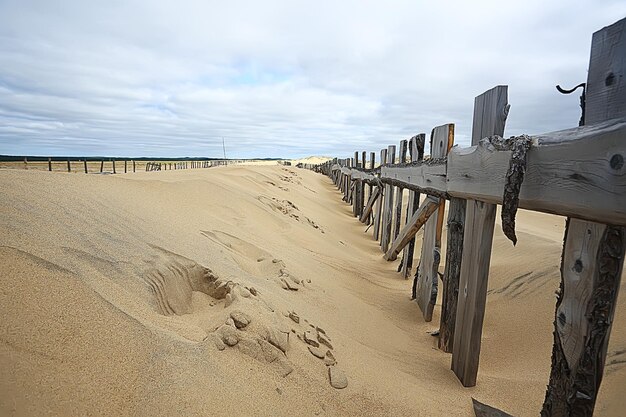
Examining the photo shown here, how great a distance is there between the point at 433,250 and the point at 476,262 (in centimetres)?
123

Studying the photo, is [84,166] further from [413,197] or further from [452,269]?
[452,269]

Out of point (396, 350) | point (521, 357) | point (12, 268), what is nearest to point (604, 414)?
point (521, 357)

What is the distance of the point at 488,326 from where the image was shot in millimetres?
3318

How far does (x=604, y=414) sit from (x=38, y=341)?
2.73 meters

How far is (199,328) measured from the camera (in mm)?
1937

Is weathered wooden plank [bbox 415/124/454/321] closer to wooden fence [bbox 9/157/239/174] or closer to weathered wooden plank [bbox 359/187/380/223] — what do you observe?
weathered wooden plank [bbox 359/187/380/223]

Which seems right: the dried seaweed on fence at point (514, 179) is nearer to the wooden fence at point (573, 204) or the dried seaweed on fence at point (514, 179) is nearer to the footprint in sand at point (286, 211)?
the wooden fence at point (573, 204)

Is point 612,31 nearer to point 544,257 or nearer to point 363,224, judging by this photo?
point 544,257

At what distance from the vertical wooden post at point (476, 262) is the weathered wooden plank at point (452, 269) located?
0.29 metres

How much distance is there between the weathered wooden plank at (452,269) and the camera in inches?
106

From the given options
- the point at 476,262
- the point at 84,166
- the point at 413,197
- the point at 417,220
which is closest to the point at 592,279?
the point at 476,262

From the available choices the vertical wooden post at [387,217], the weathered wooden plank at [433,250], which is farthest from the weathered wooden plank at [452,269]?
the vertical wooden post at [387,217]

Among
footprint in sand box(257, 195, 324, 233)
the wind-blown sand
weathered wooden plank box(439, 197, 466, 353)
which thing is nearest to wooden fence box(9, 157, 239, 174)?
footprint in sand box(257, 195, 324, 233)

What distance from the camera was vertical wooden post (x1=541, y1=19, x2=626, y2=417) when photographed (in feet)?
4.12
